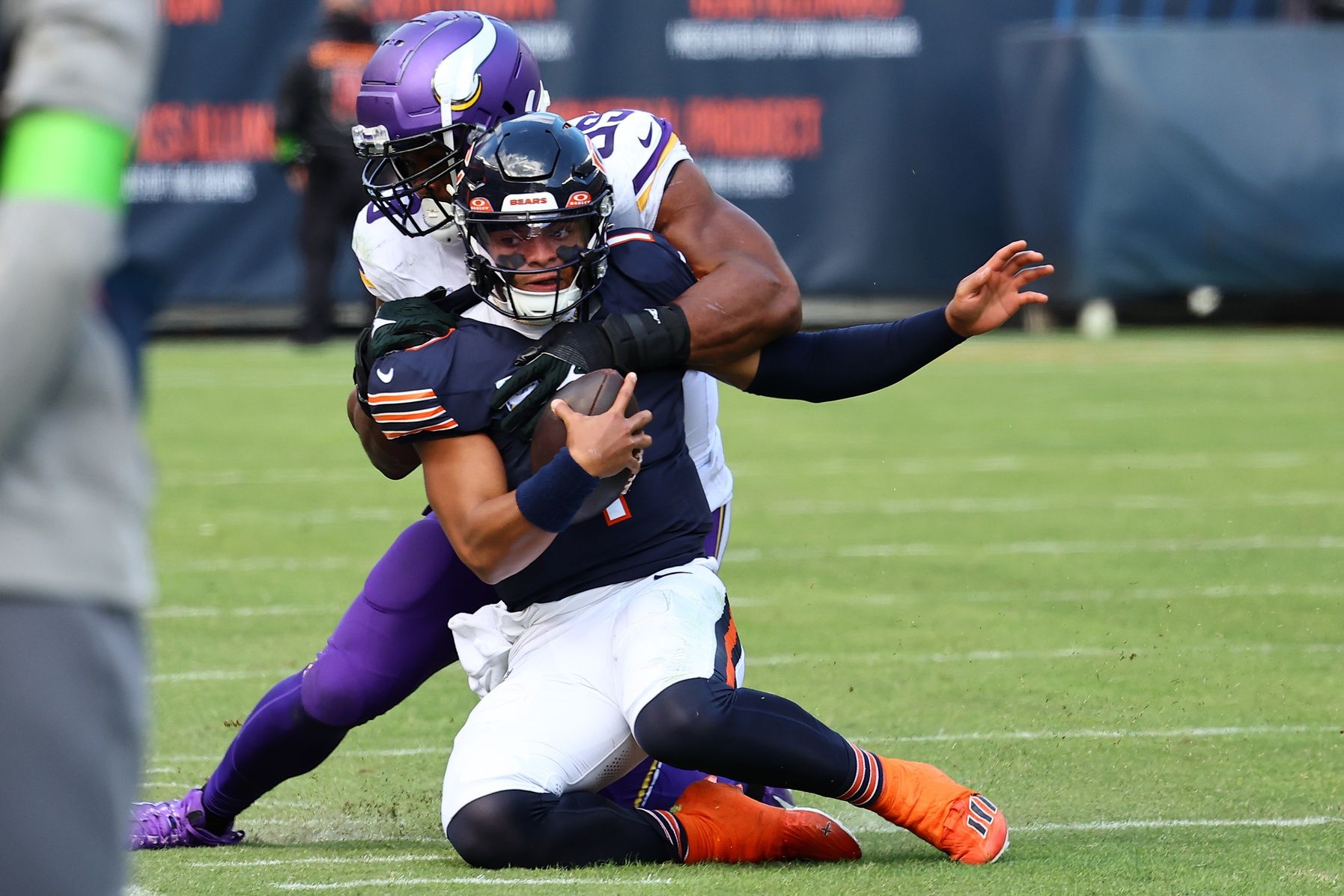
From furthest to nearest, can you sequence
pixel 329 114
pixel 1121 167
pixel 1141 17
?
pixel 1141 17, pixel 1121 167, pixel 329 114

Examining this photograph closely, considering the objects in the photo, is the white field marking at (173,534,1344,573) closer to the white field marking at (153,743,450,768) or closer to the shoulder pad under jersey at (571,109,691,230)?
the white field marking at (153,743,450,768)

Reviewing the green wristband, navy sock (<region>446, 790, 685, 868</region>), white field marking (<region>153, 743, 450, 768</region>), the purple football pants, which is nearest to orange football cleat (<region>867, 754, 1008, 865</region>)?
navy sock (<region>446, 790, 685, 868</region>)

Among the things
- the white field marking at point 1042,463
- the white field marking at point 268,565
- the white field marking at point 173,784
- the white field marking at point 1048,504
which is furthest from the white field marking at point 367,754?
the white field marking at point 1042,463

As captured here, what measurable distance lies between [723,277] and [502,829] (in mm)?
1061

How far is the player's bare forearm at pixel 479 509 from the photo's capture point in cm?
326

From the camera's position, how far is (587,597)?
3512mm

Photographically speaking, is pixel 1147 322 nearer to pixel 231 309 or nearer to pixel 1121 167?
pixel 1121 167

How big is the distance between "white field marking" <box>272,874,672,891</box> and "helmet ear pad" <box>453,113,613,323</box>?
0.97 meters

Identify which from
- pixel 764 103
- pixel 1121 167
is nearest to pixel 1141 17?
pixel 1121 167

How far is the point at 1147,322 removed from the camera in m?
15.0

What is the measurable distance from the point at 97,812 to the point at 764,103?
12.7 metres

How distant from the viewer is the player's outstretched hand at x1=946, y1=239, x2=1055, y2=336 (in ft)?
11.7

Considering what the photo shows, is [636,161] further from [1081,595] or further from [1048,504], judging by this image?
[1048,504]

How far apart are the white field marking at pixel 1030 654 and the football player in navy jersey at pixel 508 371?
1.22m
